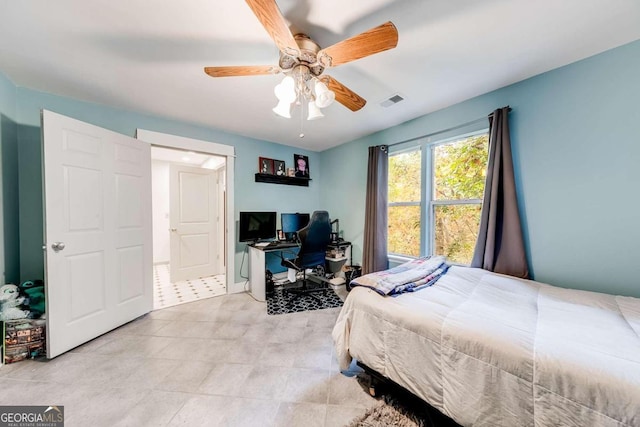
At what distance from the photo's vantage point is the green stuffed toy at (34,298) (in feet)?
6.26

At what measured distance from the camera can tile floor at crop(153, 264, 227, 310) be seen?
3.05 m

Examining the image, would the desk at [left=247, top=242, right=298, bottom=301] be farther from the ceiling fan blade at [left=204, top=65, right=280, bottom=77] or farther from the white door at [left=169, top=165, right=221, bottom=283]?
the ceiling fan blade at [left=204, top=65, right=280, bottom=77]

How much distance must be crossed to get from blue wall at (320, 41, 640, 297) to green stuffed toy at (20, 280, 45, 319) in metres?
4.37

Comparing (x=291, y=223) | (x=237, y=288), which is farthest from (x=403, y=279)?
(x=237, y=288)

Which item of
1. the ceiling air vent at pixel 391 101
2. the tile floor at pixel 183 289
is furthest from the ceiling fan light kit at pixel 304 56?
the tile floor at pixel 183 289

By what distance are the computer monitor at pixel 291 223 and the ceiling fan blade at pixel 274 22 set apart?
2.55 metres

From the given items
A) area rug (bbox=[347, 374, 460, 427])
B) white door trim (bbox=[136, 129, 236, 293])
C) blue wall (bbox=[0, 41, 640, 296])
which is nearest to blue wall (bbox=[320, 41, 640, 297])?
blue wall (bbox=[0, 41, 640, 296])

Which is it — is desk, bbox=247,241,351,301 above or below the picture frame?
below

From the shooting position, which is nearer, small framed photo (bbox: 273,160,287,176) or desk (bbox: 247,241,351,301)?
desk (bbox: 247,241,351,301)

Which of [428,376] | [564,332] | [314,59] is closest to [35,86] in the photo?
[314,59]

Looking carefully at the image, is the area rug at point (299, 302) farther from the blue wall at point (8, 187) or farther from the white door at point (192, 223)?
the blue wall at point (8, 187)

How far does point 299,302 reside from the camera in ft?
9.60

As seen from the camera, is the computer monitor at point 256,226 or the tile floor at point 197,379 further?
the computer monitor at point 256,226

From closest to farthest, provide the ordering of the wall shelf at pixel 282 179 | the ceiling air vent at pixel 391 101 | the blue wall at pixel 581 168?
the blue wall at pixel 581 168 → the ceiling air vent at pixel 391 101 → the wall shelf at pixel 282 179
